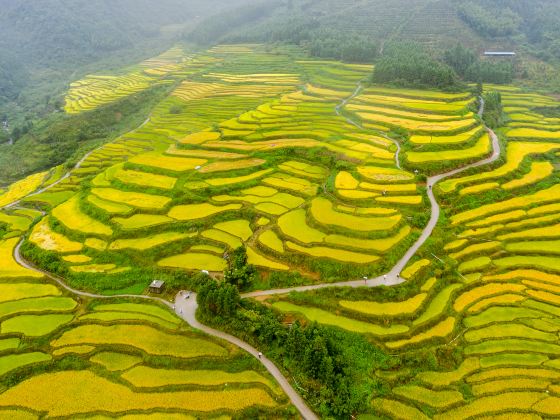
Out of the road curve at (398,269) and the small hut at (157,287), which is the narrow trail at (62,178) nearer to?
the small hut at (157,287)

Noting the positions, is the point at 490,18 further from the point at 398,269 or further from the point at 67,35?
the point at 67,35

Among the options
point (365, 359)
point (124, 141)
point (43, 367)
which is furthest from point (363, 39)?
point (43, 367)

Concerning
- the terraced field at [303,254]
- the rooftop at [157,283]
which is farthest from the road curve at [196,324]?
the rooftop at [157,283]

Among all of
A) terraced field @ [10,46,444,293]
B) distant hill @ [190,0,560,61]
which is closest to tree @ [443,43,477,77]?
distant hill @ [190,0,560,61]

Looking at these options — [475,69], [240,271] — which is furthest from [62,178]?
[475,69]

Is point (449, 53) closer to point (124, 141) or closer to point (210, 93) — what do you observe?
point (210, 93)

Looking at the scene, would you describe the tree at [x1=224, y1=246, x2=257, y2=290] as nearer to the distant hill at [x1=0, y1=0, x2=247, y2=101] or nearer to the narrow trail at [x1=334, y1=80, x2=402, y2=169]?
the narrow trail at [x1=334, y1=80, x2=402, y2=169]
